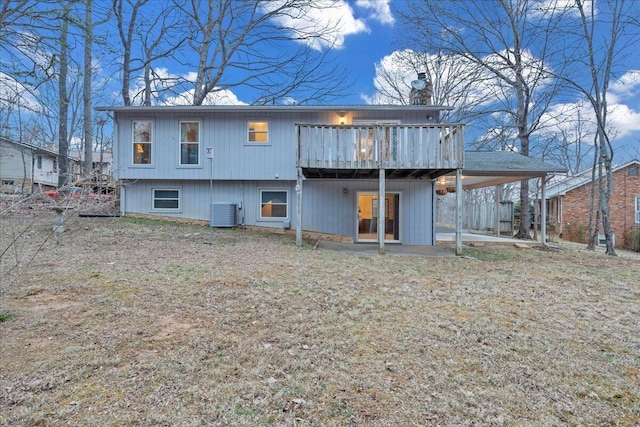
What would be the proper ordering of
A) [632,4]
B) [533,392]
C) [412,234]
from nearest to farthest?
1. [533,392]
2. [632,4]
3. [412,234]

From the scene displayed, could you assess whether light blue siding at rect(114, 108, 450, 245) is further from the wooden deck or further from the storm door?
the wooden deck

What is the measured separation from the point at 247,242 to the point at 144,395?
22.4 feet

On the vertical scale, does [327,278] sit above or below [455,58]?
below

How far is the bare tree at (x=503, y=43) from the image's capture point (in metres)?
13.8

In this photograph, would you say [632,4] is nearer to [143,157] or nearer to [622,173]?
[622,173]

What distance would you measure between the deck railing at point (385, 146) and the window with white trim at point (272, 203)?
3.19m

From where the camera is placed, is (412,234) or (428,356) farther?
(412,234)

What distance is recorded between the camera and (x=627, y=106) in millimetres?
15367

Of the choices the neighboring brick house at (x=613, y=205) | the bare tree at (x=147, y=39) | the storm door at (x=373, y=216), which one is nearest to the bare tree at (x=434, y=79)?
the neighboring brick house at (x=613, y=205)

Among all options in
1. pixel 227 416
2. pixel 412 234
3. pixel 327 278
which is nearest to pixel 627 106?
pixel 412 234

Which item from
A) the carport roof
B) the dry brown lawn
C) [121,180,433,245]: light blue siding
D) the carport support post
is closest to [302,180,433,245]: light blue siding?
[121,180,433,245]: light blue siding

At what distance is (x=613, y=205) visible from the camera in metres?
18.1

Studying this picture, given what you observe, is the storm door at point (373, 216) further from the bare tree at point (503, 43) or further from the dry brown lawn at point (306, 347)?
the bare tree at point (503, 43)

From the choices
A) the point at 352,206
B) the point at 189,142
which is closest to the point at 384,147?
the point at 352,206
